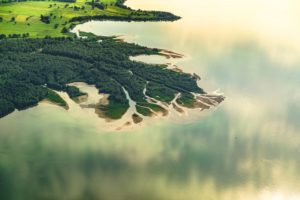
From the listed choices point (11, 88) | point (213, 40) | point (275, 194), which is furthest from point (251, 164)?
point (213, 40)

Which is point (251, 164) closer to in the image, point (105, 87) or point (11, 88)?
point (105, 87)

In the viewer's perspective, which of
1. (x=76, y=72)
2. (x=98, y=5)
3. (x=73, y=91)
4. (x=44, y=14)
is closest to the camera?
(x=73, y=91)

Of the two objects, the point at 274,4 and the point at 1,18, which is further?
the point at 274,4

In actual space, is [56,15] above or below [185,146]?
above

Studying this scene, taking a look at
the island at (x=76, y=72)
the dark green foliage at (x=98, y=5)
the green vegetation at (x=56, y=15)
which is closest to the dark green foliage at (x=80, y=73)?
the island at (x=76, y=72)

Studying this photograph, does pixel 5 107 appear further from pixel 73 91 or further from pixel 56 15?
pixel 56 15

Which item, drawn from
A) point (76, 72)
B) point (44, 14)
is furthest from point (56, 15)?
point (76, 72)

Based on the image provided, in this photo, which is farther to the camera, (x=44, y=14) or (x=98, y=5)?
(x=98, y=5)
